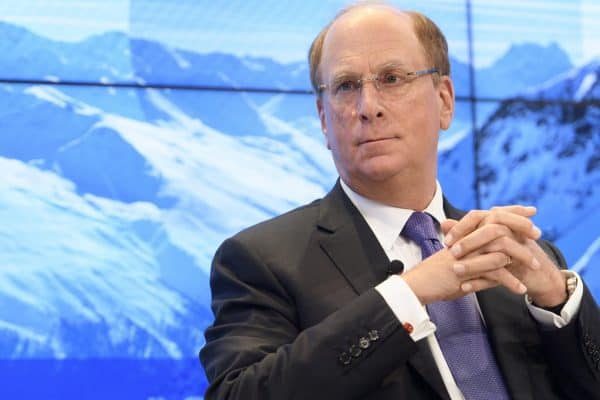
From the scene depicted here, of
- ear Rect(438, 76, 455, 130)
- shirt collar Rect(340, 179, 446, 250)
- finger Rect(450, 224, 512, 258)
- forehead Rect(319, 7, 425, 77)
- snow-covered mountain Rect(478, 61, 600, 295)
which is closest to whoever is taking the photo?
finger Rect(450, 224, 512, 258)

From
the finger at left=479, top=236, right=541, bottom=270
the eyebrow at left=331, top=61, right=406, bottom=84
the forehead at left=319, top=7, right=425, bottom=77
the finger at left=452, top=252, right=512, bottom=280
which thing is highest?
the forehead at left=319, top=7, right=425, bottom=77

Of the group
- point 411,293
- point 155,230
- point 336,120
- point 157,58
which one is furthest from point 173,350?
point 411,293

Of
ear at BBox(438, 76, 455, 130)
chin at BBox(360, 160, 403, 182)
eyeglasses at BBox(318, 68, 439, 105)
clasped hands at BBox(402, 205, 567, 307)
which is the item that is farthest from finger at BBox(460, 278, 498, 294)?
ear at BBox(438, 76, 455, 130)

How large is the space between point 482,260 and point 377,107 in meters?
0.48

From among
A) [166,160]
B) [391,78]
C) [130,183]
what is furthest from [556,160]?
[391,78]

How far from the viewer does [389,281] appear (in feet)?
5.48

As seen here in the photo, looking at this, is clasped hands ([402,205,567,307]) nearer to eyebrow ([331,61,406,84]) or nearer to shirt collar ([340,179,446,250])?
shirt collar ([340,179,446,250])

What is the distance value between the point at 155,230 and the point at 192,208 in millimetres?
174

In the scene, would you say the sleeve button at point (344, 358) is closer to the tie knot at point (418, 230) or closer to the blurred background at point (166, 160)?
the tie knot at point (418, 230)

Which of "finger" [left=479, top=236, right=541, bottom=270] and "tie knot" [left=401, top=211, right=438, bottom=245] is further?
"tie knot" [left=401, top=211, right=438, bottom=245]

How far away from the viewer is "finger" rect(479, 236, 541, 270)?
5.65ft

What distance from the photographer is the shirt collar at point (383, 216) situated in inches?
77.4

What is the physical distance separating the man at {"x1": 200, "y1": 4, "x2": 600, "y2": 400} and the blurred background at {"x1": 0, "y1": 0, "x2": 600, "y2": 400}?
135 centimetres

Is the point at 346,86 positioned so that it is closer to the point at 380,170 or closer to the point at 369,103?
the point at 369,103
